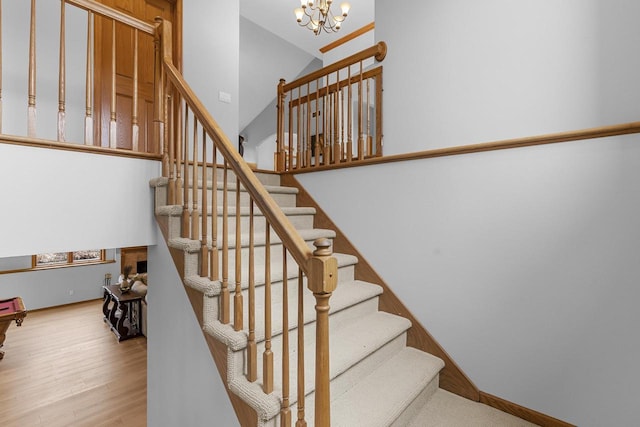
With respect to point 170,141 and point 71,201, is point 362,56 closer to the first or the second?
point 170,141

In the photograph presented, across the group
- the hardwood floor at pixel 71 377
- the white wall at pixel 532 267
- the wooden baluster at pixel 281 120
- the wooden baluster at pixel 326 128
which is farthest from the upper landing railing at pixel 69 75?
the hardwood floor at pixel 71 377

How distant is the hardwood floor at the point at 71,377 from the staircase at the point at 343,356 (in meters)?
2.51

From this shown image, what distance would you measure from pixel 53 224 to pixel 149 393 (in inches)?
50.6

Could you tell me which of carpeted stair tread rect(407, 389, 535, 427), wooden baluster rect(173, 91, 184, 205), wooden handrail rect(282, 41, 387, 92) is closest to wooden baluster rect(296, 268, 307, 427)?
carpeted stair tread rect(407, 389, 535, 427)

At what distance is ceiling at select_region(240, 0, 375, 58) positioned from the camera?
4.46 meters

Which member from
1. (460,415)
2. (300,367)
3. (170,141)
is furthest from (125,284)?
(460,415)

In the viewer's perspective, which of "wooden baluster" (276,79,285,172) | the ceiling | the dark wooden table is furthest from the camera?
the ceiling

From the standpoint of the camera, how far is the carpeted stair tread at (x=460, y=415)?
1535 millimetres

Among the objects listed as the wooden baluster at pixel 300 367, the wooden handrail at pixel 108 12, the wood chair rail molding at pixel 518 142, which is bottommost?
the wooden baluster at pixel 300 367

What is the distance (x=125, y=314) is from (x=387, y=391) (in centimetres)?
508

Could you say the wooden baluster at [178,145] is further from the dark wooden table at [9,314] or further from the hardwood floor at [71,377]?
the dark wooden table at [9,314]

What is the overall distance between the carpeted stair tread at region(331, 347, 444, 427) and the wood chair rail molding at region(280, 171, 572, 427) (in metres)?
0.08

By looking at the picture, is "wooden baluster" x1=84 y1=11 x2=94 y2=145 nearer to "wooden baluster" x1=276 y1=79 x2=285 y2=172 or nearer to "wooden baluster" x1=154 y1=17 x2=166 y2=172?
"wooden baluster" x1=154 y1=17 x2=166 y2=172

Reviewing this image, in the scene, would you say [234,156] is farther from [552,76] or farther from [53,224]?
[552,76]
